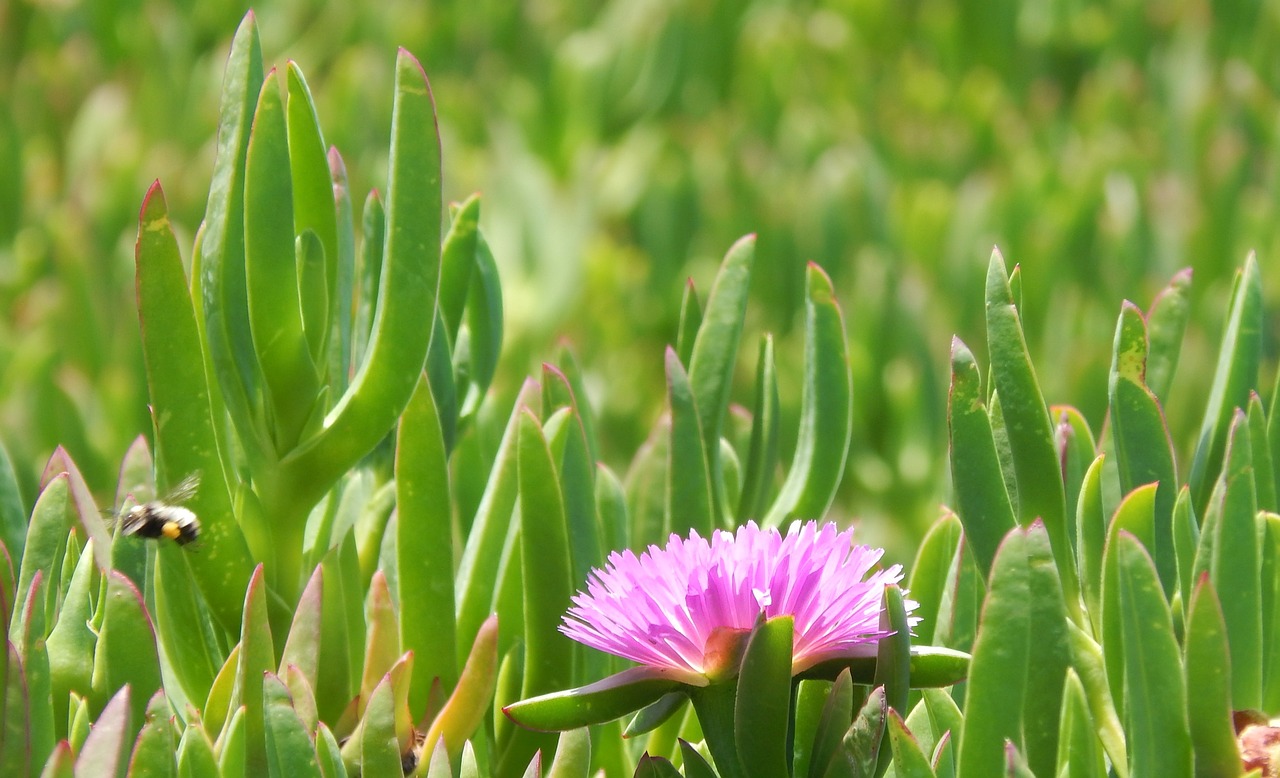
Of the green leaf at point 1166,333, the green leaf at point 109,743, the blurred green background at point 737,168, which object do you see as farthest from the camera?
the blurred green background at point 737,168

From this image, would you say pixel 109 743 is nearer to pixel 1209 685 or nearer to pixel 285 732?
pixel 285 732

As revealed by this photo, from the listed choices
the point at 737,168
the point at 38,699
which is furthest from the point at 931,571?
the point at 737,168

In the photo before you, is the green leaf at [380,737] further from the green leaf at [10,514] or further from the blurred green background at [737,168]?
the blurred green background at [737,168]

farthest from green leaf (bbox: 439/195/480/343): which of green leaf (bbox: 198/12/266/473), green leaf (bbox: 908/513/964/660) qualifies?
green leaf (bbox: 908/513/964/660)

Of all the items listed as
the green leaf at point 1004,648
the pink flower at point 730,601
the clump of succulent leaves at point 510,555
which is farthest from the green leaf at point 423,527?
the green leaf at point 1004,648

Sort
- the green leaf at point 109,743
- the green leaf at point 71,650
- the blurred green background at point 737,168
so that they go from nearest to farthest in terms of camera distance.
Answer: the green leaf at point 109,743 → the green leaf at point 71,650 → the blurred green background at point 737,168

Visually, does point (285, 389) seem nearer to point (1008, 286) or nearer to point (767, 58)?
point (1008, 286)
